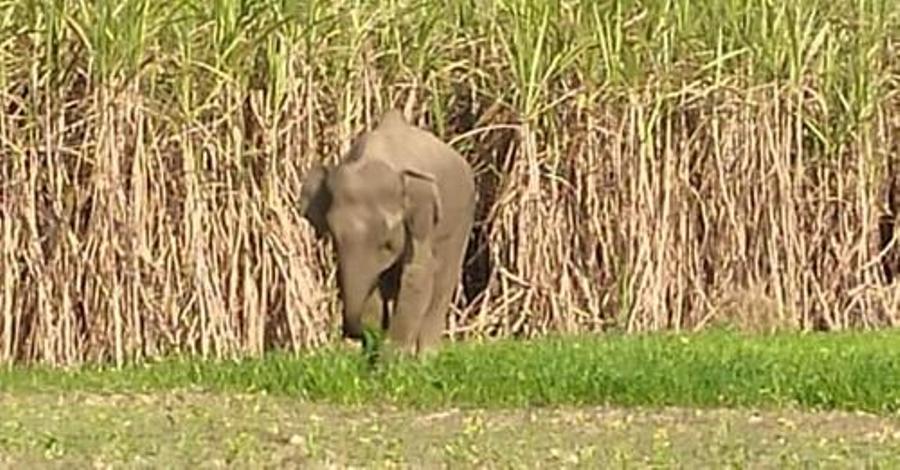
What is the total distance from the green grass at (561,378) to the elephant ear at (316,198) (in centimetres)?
75

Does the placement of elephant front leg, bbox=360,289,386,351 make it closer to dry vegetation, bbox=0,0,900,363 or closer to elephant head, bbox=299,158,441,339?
elephant head, bbox=299,158,441,339

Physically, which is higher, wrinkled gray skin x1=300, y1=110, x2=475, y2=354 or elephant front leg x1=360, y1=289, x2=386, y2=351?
wrinkled gray skin x1=300, y1=110, x2=475, y2=354

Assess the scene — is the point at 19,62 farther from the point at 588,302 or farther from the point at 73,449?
the point at 73,449

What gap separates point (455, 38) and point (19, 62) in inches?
123

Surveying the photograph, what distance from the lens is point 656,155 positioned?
15750mm

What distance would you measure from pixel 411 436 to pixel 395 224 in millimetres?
1930

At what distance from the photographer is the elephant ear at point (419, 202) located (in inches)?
468

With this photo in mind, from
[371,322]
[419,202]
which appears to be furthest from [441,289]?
[419,202]

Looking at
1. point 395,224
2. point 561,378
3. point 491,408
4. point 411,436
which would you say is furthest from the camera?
point 395,224

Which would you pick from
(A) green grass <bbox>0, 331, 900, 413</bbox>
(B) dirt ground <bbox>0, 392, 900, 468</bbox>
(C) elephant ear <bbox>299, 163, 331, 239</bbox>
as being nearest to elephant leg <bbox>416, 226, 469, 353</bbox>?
(A) green grass <bbox>0, 331, 900, 413</bbox>

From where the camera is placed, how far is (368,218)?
1173cm

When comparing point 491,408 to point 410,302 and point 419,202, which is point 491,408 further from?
point 419,202

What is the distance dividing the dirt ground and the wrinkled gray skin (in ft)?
2.67

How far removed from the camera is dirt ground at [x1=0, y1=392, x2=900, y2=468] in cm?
922
